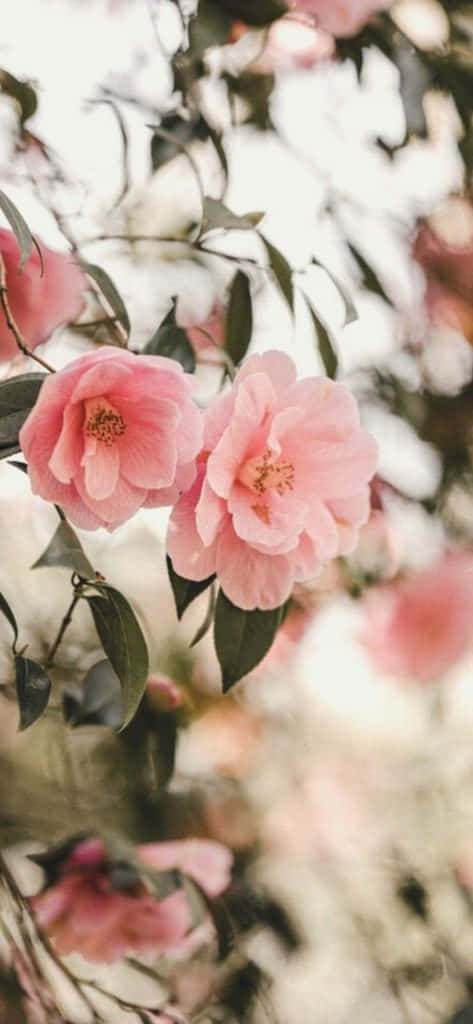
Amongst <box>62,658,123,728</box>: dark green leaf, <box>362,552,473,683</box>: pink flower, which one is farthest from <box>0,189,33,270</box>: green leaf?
<box>362,552,473,683</box>: pink flower

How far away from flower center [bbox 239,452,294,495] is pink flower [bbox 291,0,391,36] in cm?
45

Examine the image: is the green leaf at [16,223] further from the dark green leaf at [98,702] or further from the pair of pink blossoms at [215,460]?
the dark green leaf at [98,702]

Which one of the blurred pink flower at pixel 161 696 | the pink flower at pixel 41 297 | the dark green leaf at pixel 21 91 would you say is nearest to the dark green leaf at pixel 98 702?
the blurred pink flower at pixel 161 696

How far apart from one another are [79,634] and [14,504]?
11cm

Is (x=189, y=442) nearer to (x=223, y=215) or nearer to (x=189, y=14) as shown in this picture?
(x=223, y=215)

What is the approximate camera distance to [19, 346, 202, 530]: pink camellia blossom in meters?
0.32

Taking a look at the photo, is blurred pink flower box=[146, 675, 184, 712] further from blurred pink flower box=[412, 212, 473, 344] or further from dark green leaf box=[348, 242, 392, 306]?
blurred pink flower box=[412, 212, 473, 344]

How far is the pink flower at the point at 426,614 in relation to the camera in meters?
0.91

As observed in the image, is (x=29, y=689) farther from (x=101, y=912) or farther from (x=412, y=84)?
(x=412, y=84)

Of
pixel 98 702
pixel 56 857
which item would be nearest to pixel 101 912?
pixel 56 857

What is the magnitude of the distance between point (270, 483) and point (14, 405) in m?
0.08

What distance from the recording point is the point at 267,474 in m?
0.35

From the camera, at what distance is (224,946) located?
0.80 meters

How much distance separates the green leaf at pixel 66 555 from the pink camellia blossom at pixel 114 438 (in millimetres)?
14
